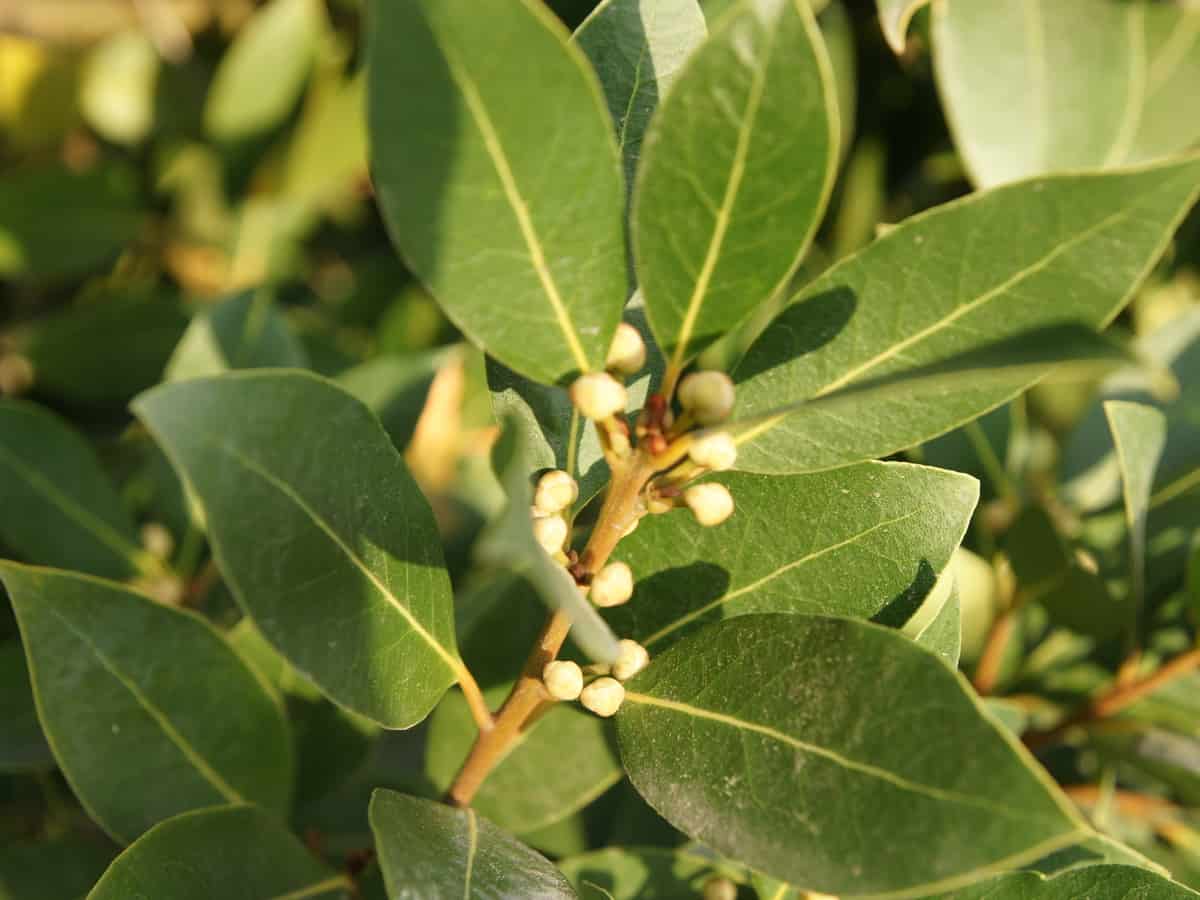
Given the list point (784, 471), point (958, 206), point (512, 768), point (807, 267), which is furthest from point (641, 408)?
point (807, 267)

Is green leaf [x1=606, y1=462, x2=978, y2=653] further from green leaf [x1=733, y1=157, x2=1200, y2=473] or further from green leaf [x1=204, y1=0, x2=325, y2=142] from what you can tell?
green leaf [x1=204, y1=0, x2=325, y2=142]

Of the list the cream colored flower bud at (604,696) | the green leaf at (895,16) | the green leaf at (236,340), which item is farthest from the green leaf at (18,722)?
the green leaf at (895,16)

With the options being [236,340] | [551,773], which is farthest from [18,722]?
[551,773]

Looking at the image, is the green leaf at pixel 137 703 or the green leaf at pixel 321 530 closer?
the green leaf at pixel 321 530

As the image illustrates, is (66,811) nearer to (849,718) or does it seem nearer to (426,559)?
(426,559)

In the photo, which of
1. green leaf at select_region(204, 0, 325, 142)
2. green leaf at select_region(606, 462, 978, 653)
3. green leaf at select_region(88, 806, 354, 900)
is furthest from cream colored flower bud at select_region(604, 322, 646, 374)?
green leaf at select_region(204, 0, 325, 142)

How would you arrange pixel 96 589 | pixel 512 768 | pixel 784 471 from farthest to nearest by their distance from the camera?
pixel 512 768, pixel 96 589, pixel 784 471

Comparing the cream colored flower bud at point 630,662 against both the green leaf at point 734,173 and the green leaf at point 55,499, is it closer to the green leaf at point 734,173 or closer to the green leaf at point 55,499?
the green leaf at point 734,173
